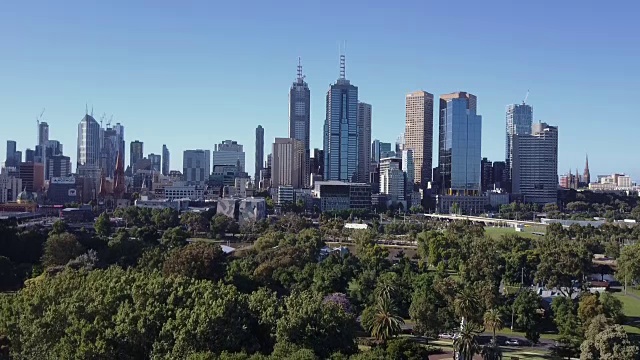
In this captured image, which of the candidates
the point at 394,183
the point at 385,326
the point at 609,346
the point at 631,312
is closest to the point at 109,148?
the point at 394,183

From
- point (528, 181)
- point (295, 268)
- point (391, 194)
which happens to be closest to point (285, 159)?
point (391, 194)

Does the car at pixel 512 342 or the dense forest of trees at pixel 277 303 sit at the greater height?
the dense forest of trees at pixel 277 303

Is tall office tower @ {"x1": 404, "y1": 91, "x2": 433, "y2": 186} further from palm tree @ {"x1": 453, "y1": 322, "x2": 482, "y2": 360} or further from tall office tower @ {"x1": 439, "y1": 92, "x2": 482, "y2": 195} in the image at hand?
palm tree @ {"x1": 453, "y1": 322, "x2": 482, "y2": 360}

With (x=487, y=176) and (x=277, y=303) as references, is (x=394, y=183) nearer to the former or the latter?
(x=487, y=176)

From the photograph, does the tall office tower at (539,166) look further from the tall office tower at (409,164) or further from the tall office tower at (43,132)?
the tall office tower at (43,132)

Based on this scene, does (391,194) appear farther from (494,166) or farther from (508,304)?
(508,304)

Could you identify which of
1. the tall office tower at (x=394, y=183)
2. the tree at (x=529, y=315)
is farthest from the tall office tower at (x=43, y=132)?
the tree at (x=529, y=315)
